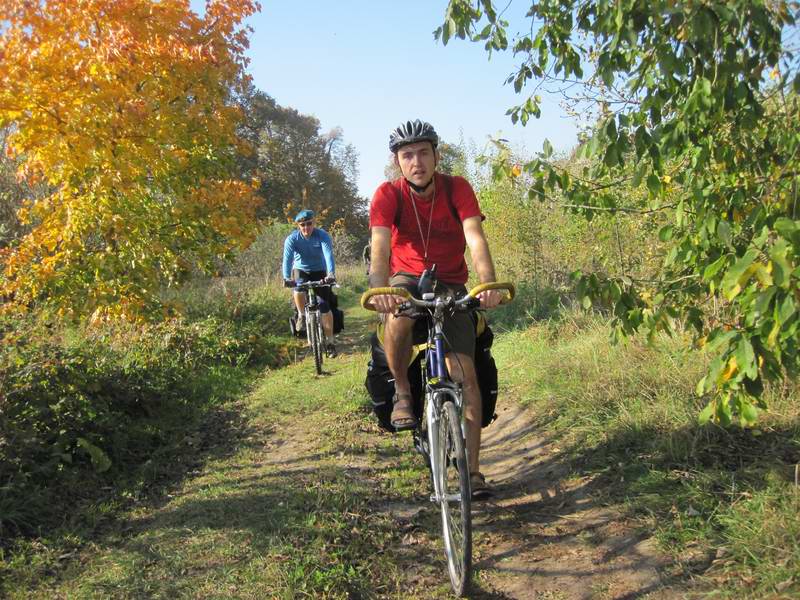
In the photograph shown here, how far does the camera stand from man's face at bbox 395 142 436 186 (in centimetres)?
379

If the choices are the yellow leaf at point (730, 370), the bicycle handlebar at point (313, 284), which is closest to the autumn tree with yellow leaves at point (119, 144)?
the bicycle handlebar at point (313, 284)

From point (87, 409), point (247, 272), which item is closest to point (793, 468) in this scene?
point (87, 409)

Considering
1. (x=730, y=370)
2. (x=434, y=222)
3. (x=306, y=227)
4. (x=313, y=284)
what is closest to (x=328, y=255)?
(x=313, y=284)

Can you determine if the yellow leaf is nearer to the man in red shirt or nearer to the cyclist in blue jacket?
the man in red shirt

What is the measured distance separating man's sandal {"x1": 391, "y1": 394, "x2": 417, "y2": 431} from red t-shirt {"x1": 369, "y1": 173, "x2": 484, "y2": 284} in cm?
79

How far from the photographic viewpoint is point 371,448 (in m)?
5.18

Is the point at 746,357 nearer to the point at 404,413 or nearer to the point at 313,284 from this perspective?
the point at 404,413

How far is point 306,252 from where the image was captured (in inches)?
368

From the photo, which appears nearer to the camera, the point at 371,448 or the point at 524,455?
the point at 524,455

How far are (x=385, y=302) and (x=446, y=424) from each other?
0.72 m

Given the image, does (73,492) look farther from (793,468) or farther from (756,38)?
(756,38)

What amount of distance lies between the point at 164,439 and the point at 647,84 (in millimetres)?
4911

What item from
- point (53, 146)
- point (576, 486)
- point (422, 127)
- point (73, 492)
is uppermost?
point (53, 146)

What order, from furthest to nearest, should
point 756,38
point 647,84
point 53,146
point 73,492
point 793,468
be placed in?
point 53,146 < point 73,492 < point 793,468 < point 647,84 < point 756,38
